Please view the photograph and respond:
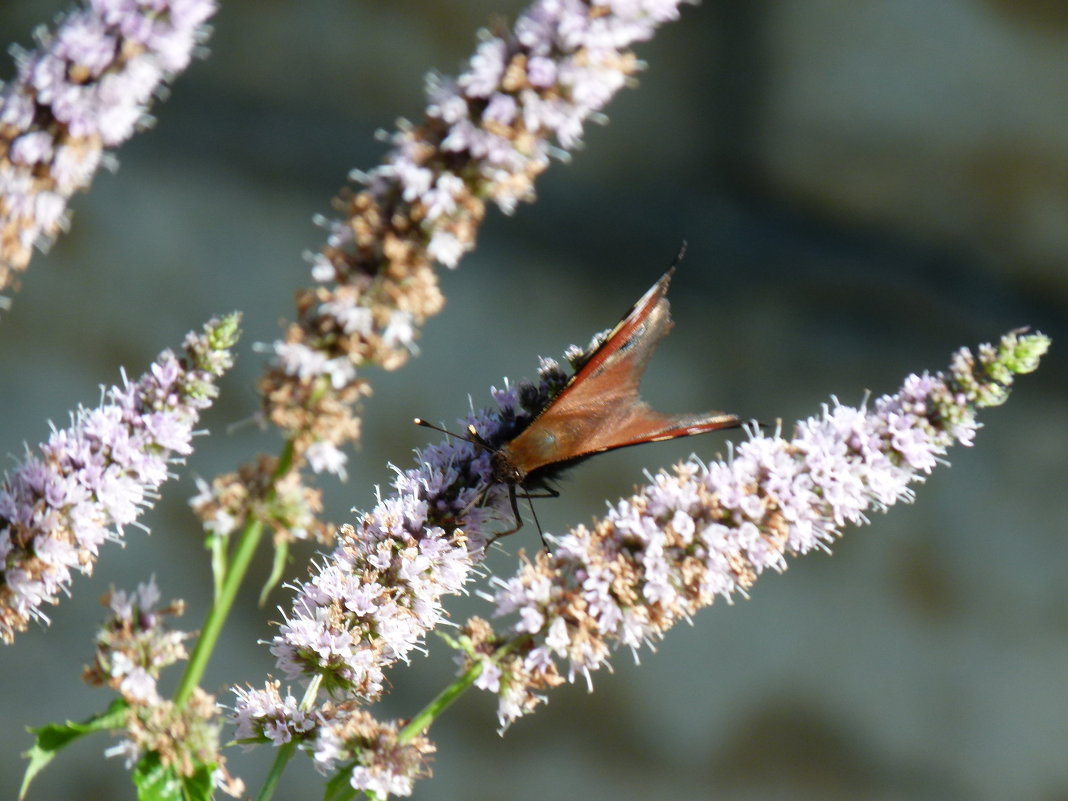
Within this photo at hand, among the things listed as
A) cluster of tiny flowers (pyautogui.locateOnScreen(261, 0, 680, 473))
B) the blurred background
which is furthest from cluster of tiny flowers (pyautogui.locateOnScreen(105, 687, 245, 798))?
the blurred background

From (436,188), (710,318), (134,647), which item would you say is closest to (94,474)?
(134,647)

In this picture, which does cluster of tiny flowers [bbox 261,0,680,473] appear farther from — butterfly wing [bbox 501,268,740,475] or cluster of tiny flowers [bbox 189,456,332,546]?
butterfly wing [bbox 501,268,740,475]

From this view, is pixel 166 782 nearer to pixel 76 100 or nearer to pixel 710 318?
pixel 76 100

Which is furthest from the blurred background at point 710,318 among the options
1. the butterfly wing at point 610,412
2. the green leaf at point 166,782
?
the green leaf at point 166,782

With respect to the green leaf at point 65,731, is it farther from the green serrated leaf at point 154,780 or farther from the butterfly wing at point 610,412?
the butterfly wing at point 610,412

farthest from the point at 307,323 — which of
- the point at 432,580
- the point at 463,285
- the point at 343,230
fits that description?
the point at 463,285

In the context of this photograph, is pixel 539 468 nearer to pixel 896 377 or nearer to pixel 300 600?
pixel 300 600
